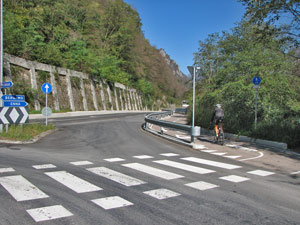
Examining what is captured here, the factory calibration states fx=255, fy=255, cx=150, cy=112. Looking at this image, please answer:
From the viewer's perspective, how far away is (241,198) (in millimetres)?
4668

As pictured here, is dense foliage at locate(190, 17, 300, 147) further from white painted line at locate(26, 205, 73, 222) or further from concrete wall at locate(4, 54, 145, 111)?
concrete wall at locate(4, 54, 145, 111)

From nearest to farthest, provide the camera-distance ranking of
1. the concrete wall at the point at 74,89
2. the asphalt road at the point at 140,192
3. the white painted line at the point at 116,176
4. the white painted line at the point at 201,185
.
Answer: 1. the asphalt road at the point at 140,192
2. the white painted line at the point at 201,185
3. the white painted line at the point at 116,176
4. the concrete wall at the point at 74,89

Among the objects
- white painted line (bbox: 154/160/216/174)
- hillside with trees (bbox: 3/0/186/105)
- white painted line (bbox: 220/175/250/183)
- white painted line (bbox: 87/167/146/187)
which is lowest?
white painted line (bbox: 220/175/250/183)

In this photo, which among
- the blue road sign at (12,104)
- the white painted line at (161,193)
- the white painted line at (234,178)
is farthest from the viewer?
the blue road sign at (12,104)

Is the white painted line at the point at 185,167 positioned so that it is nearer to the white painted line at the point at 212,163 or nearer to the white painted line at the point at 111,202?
the white painted line at the point at 212,163

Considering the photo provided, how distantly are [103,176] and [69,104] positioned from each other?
105 feet

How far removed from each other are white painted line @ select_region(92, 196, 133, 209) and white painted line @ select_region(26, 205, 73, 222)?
21.8 inches

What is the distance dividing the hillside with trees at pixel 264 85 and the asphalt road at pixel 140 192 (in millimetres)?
5737

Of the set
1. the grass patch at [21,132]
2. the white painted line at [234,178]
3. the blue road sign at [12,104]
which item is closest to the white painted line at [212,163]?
the white painted line at [234,178]

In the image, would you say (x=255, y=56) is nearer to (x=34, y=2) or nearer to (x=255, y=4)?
(x=255, y=4)

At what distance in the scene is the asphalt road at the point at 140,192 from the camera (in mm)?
3736

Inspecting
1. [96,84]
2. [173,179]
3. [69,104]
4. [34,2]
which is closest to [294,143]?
[173,179]

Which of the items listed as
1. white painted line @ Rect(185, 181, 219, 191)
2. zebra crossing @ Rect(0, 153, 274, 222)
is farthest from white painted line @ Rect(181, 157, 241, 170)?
white painted line @ Rect(185, 181, 219, 191)

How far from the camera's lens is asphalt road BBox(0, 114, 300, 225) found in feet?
12.3
